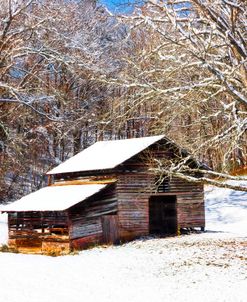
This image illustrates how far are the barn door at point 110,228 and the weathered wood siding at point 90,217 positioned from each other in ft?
0.66

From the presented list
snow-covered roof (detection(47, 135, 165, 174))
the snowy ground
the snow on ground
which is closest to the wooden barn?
snow-covered roof (detection(47, 135, 165, 174))

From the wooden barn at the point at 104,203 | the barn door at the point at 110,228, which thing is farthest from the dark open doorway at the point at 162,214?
the barn door at the point at 110,228

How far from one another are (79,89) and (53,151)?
664 cm

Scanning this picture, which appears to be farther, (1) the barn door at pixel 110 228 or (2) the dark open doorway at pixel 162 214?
(2) the dark open doorway at pixel 162 214

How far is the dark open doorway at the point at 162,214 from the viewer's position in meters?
34.1

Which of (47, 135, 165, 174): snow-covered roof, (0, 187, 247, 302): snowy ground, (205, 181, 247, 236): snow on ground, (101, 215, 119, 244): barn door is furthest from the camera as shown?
(205, 181, 247, 236): snow on ground

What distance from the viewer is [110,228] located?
28.3 meters

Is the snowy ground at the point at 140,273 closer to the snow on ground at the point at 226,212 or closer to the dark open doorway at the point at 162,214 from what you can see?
the dark open doorway at the point at 162,214

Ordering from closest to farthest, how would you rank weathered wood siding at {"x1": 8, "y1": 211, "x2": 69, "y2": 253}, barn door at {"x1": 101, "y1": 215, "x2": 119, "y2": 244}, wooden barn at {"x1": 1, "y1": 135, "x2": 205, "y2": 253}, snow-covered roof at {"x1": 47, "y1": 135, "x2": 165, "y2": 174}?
1. weathered wood siding at {"x1": 8, "y1": 211, "x2": 69, "y2": 253}
2. wooden barn at {"x1": 1, "y1": 135, "x2": 205, "y2": 253}
3. barn door at {"x1": 101, "y1": 215, "x2": 119, "y2": 244}
4. snow-covered roof at {"x1": 47, "y1": 135, "x2": 165, "y2": 174}

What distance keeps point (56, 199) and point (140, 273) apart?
10201 mm

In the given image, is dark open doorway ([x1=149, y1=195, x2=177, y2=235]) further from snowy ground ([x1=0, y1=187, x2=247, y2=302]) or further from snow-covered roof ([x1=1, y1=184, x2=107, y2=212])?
snow-covered roof ([x1=1, y1=184, x2=107, y2=212])

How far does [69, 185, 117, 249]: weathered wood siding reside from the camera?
26750 mm

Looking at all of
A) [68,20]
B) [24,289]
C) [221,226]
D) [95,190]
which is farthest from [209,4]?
[68,20]

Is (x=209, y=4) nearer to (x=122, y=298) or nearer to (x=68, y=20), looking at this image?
(x=122, y=298)
